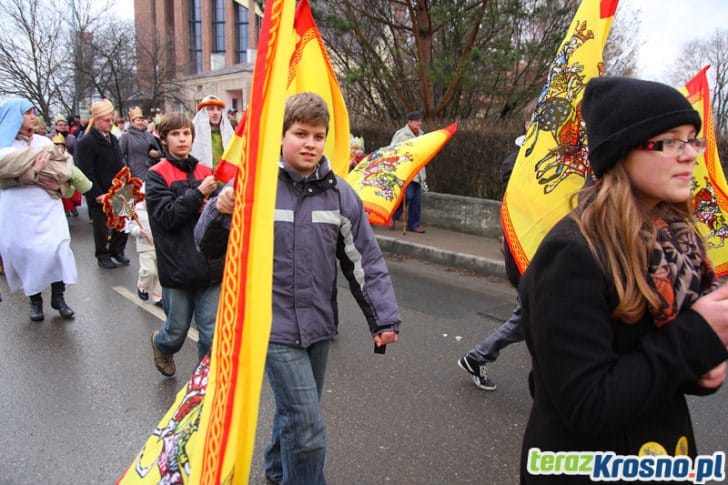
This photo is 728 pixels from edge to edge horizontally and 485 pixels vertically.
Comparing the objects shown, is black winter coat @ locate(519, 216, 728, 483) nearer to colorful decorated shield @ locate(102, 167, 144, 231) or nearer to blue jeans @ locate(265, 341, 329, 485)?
blue jeans @ locate(265, 341, 329, 485)

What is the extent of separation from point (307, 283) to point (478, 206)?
7.63m

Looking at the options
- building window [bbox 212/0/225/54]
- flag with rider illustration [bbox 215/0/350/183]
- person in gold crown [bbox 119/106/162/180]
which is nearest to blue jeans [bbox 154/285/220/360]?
flag with rider illustration [bbox 215/0/350/183]

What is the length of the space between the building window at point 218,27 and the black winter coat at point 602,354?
205ft

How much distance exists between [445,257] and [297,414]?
6.11 metres

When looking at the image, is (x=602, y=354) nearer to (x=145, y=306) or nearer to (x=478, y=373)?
(x=478, y=373)

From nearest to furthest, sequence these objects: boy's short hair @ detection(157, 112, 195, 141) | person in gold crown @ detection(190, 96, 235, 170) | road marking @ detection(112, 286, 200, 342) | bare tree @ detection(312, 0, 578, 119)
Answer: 1. boy's short hair @ detection(157, 112, 195, 141)
2. road marking @ detection(112, 286, 200, 342)
3. person in gold crown @ detection(190, 96, 235, 170)
4. bare tree @ detection(312, 0, 578, 119)

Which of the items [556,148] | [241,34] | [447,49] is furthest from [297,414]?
[241,34]

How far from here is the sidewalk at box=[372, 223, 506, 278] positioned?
766 centimetres

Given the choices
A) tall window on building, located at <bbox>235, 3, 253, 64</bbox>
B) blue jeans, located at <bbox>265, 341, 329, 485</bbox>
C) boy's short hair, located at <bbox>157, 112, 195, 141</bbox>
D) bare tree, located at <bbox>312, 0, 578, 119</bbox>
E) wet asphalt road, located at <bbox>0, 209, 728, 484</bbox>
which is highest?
tall window on building, located at <bbox>235, 3, 253, 64</bbox>

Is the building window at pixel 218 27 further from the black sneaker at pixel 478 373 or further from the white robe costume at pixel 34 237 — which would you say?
the black sneaker at pixel 478 373

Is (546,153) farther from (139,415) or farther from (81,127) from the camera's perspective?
(81,127)

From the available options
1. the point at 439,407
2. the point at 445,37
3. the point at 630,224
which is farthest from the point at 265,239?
the point at 445,37

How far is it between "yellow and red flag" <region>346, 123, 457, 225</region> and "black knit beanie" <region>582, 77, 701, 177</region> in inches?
199

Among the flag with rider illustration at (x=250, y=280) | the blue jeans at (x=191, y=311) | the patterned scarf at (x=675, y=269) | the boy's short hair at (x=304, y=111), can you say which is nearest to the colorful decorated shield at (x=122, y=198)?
the blue jeans at (x=191, y=311)
